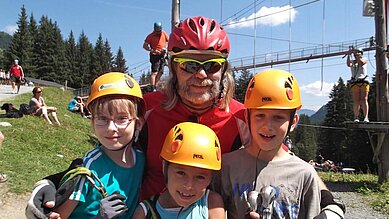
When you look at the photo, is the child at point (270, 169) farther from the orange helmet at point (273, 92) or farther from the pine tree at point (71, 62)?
the pine tree at point (71, 62)

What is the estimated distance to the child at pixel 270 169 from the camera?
2.86 meters

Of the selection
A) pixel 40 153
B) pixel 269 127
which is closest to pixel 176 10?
pixel 40 153

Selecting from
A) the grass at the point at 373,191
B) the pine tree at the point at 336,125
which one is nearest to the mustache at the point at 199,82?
the grass at the point at 373,191

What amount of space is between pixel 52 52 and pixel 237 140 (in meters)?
93.5

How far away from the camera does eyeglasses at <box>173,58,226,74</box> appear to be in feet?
10.7

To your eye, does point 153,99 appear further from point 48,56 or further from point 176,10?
point 48,56

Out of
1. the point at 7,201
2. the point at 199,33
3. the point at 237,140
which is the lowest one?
the point at 7,201

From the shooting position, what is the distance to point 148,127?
3.40m

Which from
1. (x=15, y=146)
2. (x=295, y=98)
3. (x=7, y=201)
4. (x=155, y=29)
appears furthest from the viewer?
(x=155, y=29)

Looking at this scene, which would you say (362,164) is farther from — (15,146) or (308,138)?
(15,146)

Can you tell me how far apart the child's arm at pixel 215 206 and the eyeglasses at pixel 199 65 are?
1.04 metres

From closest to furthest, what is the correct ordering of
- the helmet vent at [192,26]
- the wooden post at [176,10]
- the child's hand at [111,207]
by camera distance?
the child's hand at [111,207], the helmet vent at [192,26], the wooden post at [176,10]

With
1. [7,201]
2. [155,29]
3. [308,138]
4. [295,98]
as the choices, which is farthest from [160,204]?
[308,138]

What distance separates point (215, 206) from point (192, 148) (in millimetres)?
479
